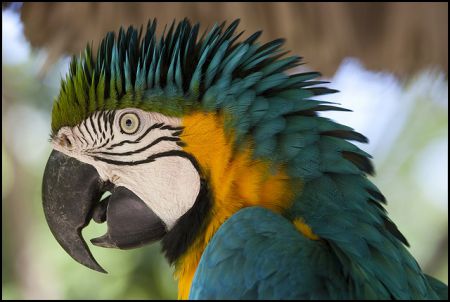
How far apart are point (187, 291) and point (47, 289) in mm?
2737

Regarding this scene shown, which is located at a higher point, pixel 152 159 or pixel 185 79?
pixel 185 79

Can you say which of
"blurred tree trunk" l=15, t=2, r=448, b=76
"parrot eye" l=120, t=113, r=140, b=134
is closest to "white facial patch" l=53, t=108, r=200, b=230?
"parrot eye" l=120, t=113, r=140, b=134

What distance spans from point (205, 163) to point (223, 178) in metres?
0.07

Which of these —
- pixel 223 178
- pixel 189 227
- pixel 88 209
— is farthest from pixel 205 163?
pixel 88 209

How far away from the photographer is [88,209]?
1652 millimetres

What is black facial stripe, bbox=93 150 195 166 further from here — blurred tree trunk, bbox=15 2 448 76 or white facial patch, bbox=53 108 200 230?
blurred tree trunk, bbox=15 2 448 76

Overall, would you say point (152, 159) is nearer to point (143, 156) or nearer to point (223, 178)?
point (143, 156)

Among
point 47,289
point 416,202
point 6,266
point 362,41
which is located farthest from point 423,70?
point 416,202

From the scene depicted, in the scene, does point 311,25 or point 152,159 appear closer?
point 152,159

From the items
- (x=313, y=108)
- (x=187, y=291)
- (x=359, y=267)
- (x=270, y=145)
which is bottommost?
(x=187, y=291)

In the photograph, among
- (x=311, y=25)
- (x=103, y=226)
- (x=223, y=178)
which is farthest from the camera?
(x=103, y=226)

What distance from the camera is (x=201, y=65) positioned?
1.61 meters

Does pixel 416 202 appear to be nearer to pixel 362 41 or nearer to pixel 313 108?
pixel 362 41

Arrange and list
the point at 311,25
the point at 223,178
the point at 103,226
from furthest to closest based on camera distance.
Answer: the point at 103,226 → the point at 311,25 → the point at 223,178
